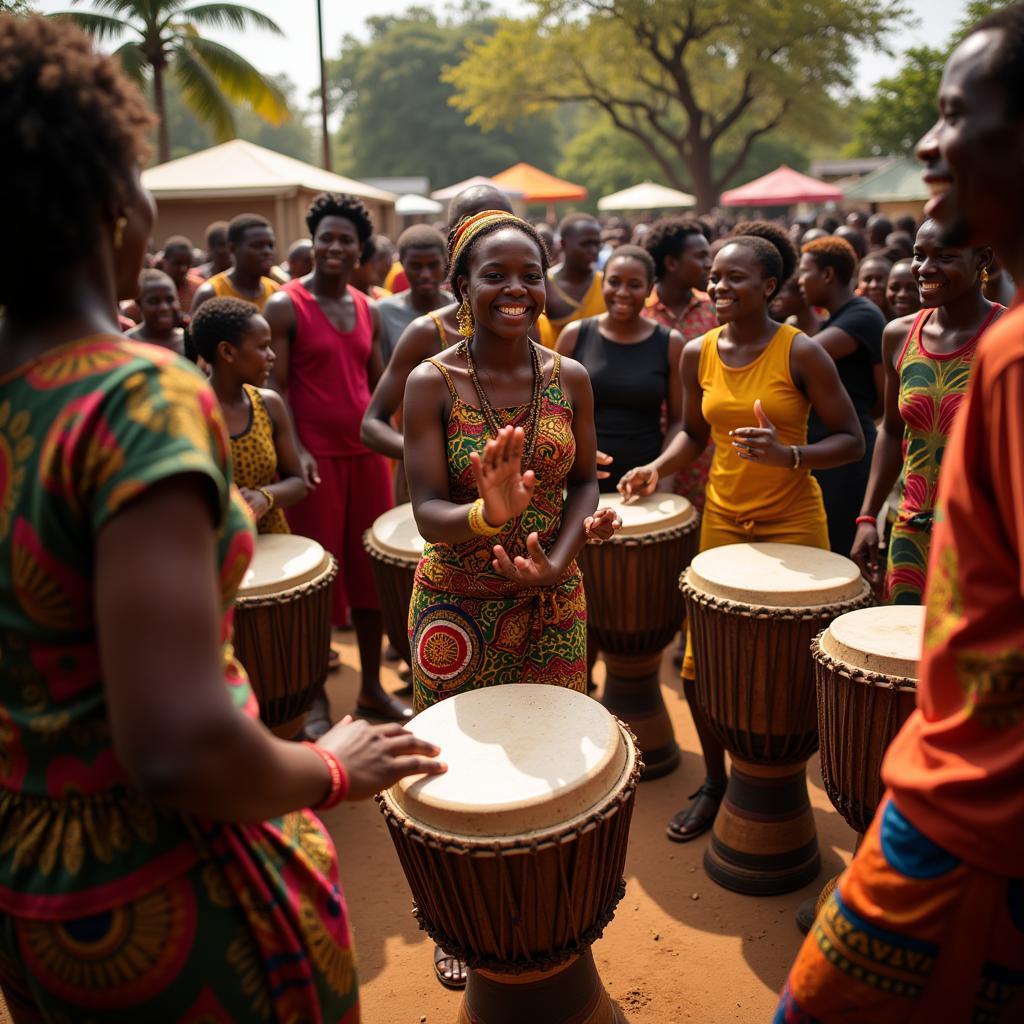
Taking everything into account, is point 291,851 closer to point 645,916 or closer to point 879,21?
point 645,916

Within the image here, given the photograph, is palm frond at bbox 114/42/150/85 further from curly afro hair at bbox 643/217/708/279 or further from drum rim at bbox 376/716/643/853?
drum rim at bbox 376/716/643/853

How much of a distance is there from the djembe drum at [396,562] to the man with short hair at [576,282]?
7.32 ft

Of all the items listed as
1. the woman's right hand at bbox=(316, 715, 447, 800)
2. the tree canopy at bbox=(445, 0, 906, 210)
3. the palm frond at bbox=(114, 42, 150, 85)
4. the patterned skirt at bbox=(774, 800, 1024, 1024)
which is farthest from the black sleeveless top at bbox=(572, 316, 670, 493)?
the tree canopy at bbox=(445, 0, 906, 210)

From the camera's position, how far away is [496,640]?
2768 mm

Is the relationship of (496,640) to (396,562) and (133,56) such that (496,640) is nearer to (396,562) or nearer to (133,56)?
(396,562)

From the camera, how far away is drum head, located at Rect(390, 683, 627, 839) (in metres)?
2.13

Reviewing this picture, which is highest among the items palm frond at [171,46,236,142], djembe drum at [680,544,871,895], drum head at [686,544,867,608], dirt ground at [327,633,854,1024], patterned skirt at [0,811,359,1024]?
palm frond at [171,46,236,142]

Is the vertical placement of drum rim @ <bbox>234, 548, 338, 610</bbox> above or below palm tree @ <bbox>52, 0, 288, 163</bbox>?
below

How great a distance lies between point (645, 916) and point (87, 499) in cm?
279

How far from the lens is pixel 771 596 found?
3176 millimetres

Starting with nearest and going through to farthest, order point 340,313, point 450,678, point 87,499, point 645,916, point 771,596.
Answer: point 87,499
point 450,678
point 771,596
point 645,916
point 340,313

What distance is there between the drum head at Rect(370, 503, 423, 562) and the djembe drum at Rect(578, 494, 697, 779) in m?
0.71

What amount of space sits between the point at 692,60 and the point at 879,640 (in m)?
32.7

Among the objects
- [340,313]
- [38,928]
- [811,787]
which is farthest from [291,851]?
[340,313]
